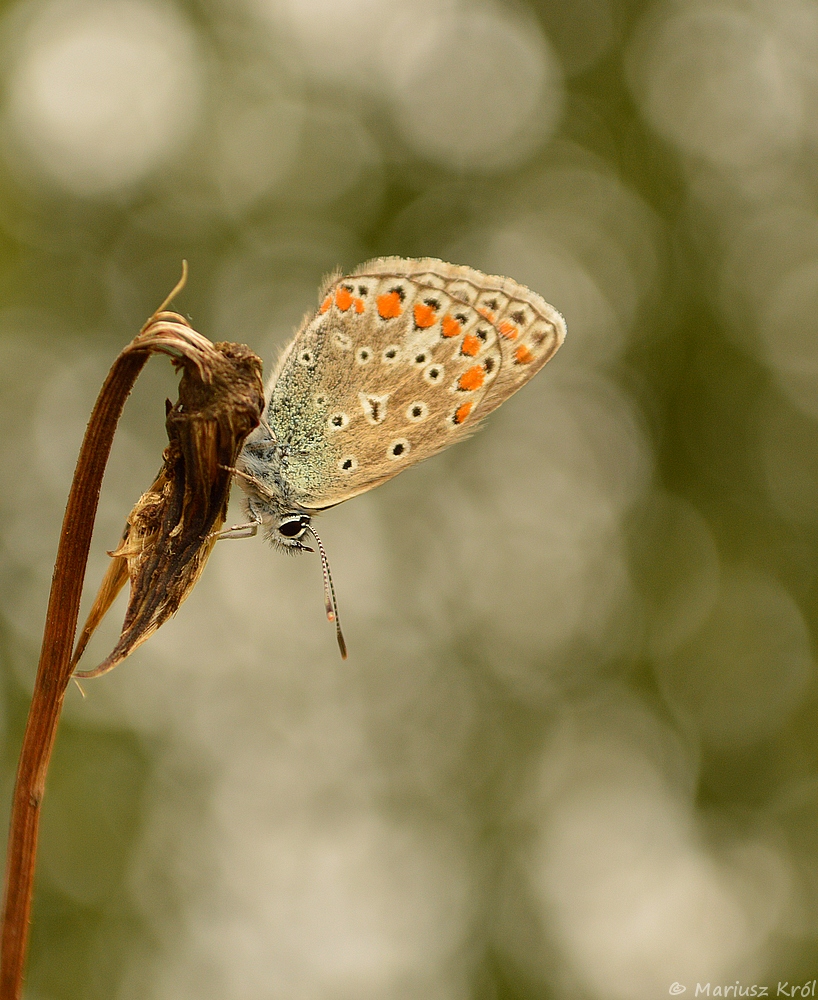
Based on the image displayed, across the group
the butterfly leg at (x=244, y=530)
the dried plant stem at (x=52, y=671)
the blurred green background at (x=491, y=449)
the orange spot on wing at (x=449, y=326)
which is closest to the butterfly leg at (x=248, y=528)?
the butterfly leg at (x=244, y=530)

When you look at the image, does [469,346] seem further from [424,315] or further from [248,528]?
[248,528]

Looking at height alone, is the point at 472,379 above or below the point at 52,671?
above

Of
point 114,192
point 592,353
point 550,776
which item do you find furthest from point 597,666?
point 114,192

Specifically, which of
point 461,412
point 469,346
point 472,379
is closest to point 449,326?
point 469,346

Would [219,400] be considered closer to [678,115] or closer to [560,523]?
[560,523]

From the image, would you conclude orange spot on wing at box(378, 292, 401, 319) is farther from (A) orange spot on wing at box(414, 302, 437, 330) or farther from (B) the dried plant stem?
(B) the dried plant stem

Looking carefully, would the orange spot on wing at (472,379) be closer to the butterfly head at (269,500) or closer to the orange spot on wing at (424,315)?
the orange spot on wing at (424,315)

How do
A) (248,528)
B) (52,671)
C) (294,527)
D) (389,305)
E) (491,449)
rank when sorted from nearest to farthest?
(52,671), (389,305), (248,528), (294,527), (491,449)
